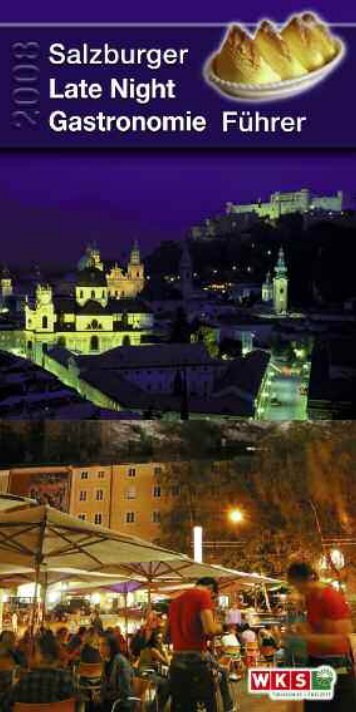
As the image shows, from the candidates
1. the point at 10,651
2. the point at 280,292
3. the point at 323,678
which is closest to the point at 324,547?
the point at 280,292

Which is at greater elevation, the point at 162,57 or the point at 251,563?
the point at 162,57

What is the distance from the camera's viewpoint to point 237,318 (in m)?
4.40

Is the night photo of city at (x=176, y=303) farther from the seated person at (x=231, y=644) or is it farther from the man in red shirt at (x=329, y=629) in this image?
the man in red shirt at (x=329, y=629)

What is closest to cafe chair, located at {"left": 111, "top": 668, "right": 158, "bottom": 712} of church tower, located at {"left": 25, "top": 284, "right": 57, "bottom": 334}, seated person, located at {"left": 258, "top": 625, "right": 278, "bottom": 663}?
seated person, located at {"left": 258, "top": 625, "right": 278, "bottom": 663}

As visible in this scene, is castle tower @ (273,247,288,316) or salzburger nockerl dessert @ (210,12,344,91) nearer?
salzburger nockerl dessert @ (210,12,344,91)

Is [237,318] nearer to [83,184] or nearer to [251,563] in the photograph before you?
[83,184]

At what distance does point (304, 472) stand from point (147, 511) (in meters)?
0.88

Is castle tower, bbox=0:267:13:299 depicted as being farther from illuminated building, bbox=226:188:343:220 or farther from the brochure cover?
illuminated building, bbox=226:188:343:220

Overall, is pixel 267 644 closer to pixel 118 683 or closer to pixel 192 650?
pixel 118 683

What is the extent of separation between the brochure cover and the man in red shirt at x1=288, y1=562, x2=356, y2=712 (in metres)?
0.36

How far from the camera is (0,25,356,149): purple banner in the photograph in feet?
12.6

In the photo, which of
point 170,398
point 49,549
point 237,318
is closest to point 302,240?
point 237,318

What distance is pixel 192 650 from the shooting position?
8.29ft

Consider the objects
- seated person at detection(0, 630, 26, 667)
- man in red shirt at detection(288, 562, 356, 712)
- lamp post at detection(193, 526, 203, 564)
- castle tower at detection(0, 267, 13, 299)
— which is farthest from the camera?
lamp post at detection(193, 526, 203, 564)
